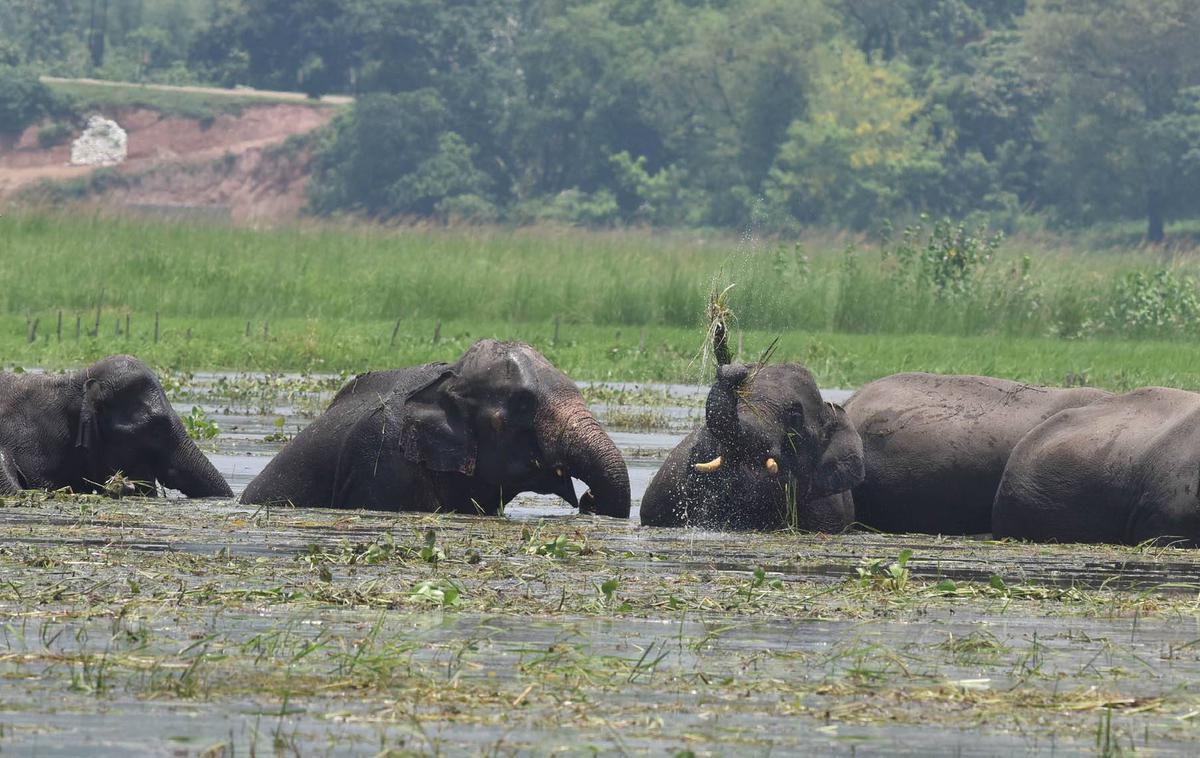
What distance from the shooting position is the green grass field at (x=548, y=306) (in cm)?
2578

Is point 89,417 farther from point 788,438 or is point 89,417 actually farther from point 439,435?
point 788,438

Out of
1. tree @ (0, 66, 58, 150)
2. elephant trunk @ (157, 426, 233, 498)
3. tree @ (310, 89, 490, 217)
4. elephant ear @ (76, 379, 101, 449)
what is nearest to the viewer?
elephant ear @ (76, 379, 101, 449)

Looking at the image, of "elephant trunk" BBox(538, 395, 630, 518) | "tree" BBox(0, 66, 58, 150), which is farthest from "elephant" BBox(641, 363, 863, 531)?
"tree" BBox(0, 66, 58, 150)

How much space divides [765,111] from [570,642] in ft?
239

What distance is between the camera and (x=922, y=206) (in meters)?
75.6

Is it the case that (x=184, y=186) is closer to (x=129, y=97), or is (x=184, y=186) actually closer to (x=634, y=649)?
(x=129, y=97)

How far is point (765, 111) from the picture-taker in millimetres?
80188

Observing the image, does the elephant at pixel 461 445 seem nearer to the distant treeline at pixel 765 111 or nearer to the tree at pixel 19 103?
the distant treeline at pixel 765 111

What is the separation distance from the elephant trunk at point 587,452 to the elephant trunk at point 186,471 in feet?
6.87

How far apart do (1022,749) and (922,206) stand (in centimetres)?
6971

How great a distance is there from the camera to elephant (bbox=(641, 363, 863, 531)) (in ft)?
39.6

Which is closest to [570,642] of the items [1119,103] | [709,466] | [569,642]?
[569,642]

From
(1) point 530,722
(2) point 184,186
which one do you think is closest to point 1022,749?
(1) point 530,722

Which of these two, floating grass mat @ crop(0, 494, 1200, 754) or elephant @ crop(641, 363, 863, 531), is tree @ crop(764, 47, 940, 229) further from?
floating grass mat @ crop(0, 494, 1200, 754)
